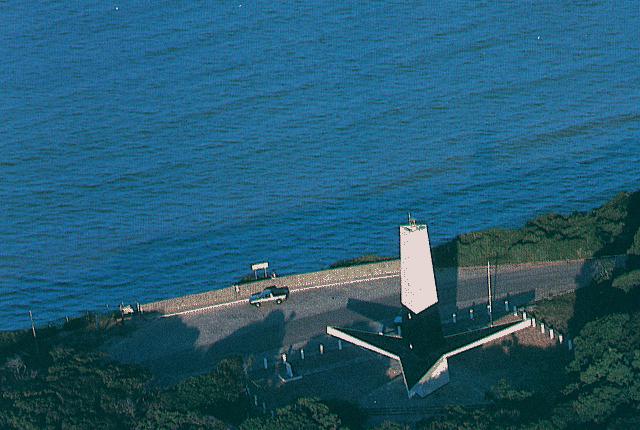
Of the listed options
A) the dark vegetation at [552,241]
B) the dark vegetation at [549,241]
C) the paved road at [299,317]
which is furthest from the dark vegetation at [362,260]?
the dark vegetation at [552,241]

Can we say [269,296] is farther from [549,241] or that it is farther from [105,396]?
[549,241]

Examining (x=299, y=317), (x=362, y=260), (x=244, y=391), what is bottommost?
(x=244, y=391)

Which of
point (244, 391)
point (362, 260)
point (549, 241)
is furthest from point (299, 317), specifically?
point (549, 241)

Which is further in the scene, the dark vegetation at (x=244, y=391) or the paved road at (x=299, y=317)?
the paved road at (x=299, y=317)

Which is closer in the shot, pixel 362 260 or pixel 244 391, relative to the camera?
pixel 244 391

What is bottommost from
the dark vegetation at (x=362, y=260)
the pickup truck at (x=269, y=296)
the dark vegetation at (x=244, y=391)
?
the dark vegetation at (x=244, y=391)

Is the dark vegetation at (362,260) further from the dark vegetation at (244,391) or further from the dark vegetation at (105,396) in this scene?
the dark vegetation at (105,396)

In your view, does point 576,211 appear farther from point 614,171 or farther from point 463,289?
point 463,289

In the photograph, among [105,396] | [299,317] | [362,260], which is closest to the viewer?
[105,396]
